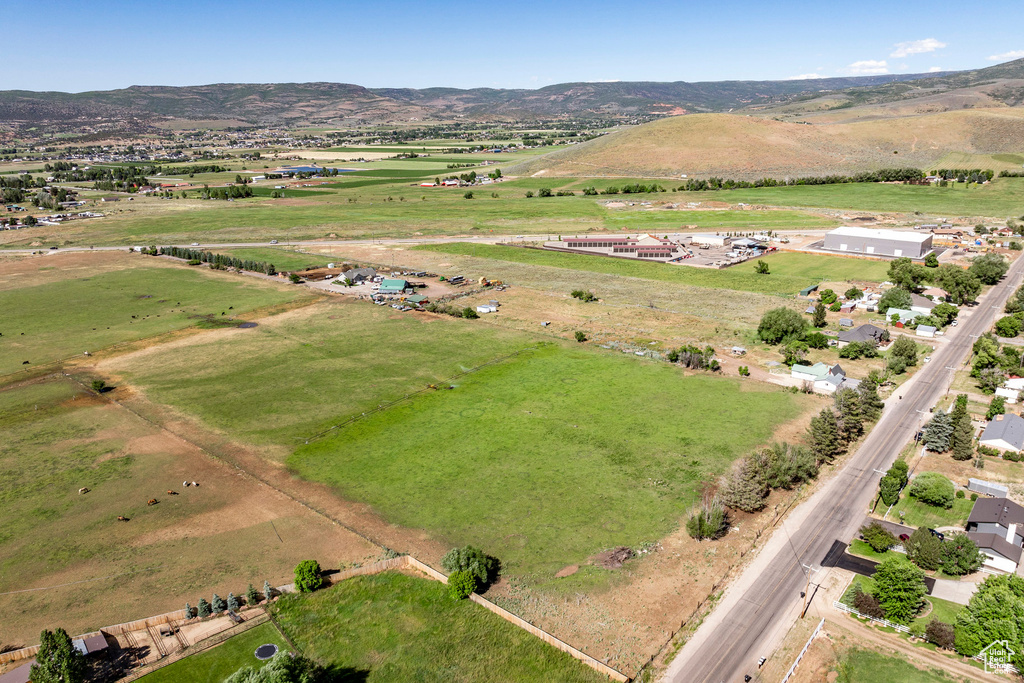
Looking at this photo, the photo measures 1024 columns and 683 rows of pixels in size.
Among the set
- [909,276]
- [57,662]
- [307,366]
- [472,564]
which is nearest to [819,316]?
[909,276]

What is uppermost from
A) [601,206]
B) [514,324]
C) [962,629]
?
[601,206]

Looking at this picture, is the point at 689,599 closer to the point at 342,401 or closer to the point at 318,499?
the point at 318,499

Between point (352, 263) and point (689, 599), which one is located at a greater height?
point (352, 263)

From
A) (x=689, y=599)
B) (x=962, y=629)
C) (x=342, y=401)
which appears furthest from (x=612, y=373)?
(x=962, y=629)

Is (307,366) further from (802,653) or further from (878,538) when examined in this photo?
(878,538)

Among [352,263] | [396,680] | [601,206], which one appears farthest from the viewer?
[601,206]

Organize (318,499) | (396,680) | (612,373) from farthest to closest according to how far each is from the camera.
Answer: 1. (612,373)
2. (318,499)
3. (396,680)

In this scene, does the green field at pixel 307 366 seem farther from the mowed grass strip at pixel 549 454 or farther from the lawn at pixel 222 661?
the lawn at pixel 222 661

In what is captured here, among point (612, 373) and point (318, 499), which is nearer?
point (318, 499)

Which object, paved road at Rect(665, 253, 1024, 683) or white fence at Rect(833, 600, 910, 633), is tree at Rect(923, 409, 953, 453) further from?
white fence at Rect(833, 600, 910, 633)
